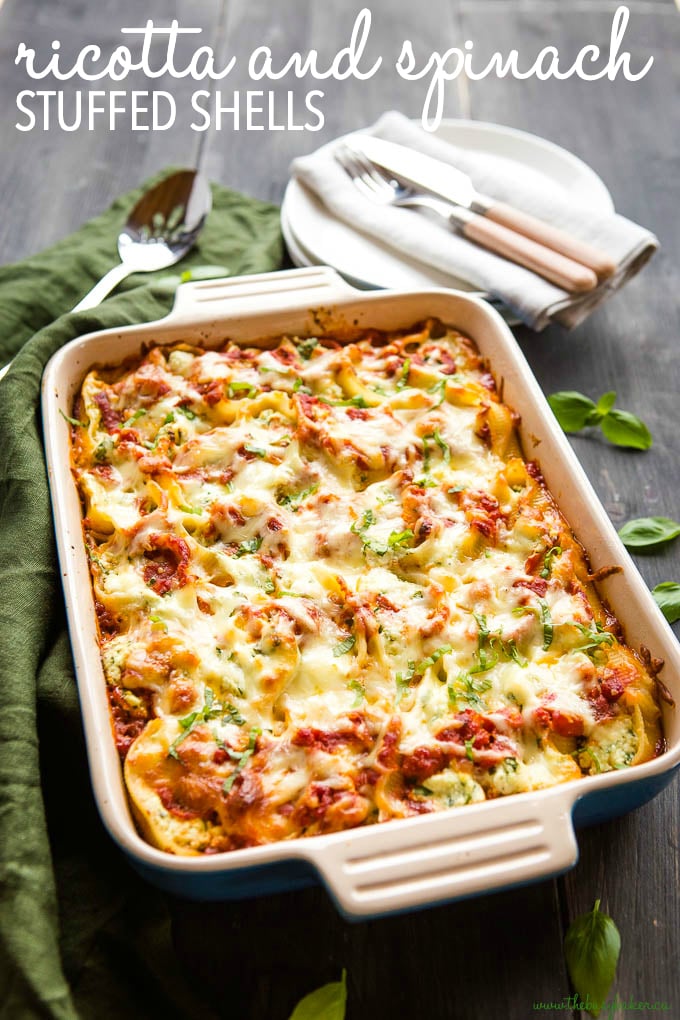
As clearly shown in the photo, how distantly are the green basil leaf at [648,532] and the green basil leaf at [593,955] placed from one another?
1125 millimetres

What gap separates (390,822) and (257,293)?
172 centimetres

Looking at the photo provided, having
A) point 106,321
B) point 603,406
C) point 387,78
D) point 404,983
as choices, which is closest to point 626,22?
point 387,78

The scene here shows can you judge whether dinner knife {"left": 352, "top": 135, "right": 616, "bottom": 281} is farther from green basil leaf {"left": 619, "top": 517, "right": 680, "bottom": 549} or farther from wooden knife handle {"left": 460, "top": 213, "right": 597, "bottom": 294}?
green basil leaf {"left": 619, "top": 517, "right": 680, "bottom": 549}

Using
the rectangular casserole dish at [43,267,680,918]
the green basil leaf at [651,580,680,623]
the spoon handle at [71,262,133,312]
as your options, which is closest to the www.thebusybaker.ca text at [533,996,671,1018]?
the rectangular casserole dish at [43,267,680,918]

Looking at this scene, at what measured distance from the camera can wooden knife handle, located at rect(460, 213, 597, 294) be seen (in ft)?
10.7

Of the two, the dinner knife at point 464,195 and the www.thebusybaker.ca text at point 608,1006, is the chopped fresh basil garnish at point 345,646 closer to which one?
the www.thebusybaker.ca text at point 608,1006

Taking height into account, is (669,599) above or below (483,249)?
below

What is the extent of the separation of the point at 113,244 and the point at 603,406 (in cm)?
184

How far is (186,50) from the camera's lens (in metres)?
4.50

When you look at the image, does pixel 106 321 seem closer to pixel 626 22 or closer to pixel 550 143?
pixel 550 143

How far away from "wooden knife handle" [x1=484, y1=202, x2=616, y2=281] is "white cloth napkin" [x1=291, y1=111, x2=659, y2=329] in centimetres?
8

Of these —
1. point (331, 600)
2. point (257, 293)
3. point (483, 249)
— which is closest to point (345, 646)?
point (331, 600)

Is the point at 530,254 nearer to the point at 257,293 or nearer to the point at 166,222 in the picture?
the point at 257,293

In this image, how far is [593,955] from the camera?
2057 mm
